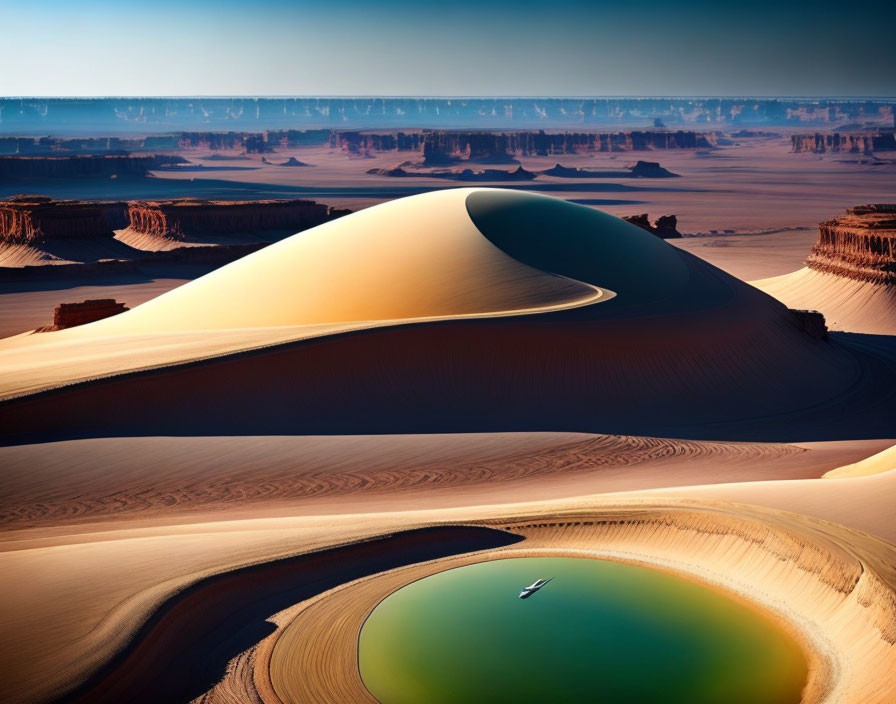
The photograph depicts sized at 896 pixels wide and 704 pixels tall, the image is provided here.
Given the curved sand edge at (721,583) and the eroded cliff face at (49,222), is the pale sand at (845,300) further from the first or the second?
the eroded cliff face at (49,222)

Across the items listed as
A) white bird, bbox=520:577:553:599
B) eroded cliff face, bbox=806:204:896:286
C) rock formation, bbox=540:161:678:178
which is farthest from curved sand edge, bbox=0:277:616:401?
rock formation, bbox=540:161:678:178

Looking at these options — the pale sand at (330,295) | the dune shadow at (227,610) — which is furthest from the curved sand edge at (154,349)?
the dune shadow at (227,610)

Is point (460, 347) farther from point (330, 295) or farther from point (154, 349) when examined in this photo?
point (154, 349)

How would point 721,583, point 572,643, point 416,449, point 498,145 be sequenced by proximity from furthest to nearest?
point 498,145
point 416,449
point 721,583
point 572,643

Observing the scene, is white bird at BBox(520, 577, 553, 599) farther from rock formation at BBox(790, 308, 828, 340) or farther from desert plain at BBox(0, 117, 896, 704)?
rock formation at BBox(790, 308, 828, 340)

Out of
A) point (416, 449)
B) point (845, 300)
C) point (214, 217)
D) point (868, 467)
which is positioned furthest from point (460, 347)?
point (214, 217)

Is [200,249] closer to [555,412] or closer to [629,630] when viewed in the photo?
[555,412]

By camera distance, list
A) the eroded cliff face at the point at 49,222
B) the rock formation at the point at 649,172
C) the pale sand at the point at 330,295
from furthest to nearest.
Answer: the rock formation at the point at 649,172 → the eroded cliff face at the point at 49,222 → the pale sand at the point at 330,295
